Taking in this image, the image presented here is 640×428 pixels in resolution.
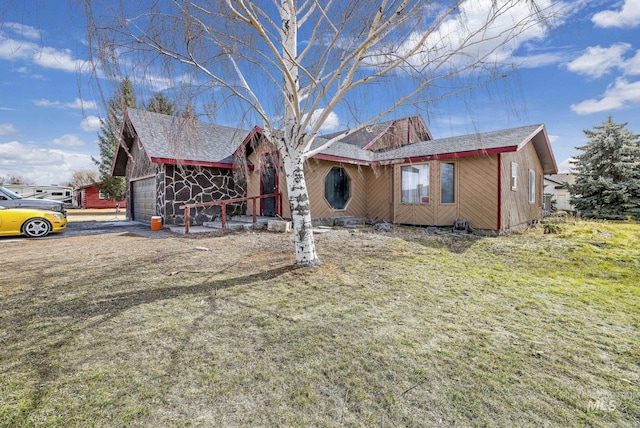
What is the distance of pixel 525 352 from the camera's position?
235cm

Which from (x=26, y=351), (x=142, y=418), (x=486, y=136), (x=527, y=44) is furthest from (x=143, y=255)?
(x=486, y=136)

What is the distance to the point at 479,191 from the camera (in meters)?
8.93

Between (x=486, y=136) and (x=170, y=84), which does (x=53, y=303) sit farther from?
Answer: (x=486, y=136)

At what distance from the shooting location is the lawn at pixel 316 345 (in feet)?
5.62

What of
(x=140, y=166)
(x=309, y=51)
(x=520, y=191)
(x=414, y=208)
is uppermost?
(x=309, y=51)

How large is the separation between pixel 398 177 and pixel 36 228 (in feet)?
36.3

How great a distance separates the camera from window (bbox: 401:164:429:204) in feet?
32.9

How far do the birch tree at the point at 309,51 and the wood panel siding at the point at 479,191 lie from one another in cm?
546

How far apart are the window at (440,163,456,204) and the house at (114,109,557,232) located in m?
0.03

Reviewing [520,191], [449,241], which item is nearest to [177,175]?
[449,241]

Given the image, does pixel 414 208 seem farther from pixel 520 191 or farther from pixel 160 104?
pixel 160 104

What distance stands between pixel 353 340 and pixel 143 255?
4.82m

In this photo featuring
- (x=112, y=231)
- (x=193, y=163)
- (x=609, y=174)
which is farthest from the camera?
(x=609, y=174)

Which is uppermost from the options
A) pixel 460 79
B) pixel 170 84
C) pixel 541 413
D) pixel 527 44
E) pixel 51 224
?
pixel 527 44
